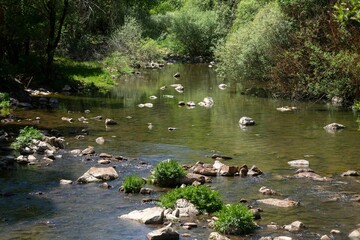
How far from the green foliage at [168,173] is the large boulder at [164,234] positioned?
4.66m

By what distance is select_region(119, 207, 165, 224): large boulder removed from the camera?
13688 mm

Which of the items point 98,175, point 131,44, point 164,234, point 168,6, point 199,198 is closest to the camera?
point 164,234

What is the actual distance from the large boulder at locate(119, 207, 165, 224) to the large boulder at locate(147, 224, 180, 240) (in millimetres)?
1173

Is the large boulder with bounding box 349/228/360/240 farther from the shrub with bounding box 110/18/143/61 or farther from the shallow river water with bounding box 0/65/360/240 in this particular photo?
the shrub with bounding box 110/18/143/61

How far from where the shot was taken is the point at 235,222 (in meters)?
13.0

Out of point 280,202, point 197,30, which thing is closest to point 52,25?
point 280,202

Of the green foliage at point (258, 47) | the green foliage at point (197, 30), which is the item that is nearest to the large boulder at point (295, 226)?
the green foliage at point (258, 47)

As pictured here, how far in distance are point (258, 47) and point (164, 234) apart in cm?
2805

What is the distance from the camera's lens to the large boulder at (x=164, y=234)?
40.4ft

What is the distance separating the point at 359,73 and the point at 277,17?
7.80 m

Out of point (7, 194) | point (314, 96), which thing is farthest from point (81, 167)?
point (314, 96)

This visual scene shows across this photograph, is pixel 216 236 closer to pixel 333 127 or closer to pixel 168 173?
pixel 168 173

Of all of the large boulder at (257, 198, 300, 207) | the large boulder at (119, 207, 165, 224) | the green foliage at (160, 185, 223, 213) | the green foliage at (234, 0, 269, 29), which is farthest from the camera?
→ the green foliage at (234, 0, 269, 29)

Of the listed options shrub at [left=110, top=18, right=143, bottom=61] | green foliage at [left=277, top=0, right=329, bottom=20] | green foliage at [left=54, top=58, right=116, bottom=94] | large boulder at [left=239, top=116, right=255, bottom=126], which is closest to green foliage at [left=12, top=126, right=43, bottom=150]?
large boulder at [left=239, top=116, right=255, bottom=126]
